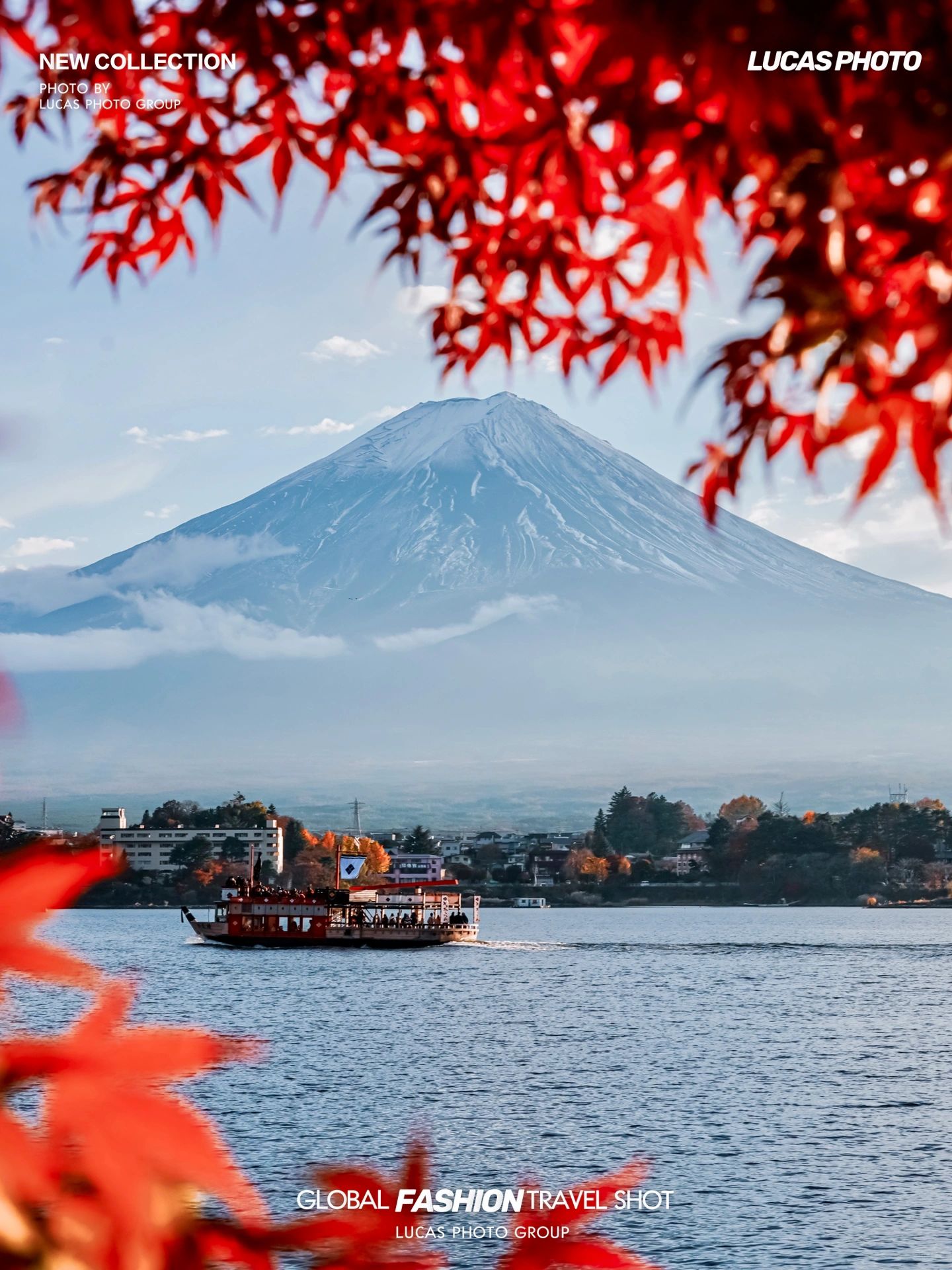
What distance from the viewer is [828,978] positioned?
56406 millimetres

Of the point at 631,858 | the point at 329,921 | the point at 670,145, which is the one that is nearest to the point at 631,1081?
the point at 670,145

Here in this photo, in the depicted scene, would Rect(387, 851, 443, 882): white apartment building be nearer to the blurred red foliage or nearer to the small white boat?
the small white boat

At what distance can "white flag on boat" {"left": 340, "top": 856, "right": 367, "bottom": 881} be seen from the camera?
6769 cm

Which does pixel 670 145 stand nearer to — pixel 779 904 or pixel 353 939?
pixel 353 939

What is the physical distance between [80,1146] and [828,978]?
58.8 m

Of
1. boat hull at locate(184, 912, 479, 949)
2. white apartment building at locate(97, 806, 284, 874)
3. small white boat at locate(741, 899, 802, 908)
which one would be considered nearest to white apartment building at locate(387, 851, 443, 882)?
white apartment building at locate(97, 806, 284, 874)

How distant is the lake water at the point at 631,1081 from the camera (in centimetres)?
A: 1852

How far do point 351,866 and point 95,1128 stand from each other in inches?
2687

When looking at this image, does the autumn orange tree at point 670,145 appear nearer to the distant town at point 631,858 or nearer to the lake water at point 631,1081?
the lake water at point 631,1081

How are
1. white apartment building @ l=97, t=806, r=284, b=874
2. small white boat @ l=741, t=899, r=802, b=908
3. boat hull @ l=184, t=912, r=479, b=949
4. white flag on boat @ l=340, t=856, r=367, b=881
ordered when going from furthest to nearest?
small white boat @ l=741, t=899, r=802, b=908, white apartment building @ l=97, t=806, r=284, b=874, white flag on boat @ l=340, t=856, r=367, b=881, boat hull @ l=184, t=912, r=479, b=949

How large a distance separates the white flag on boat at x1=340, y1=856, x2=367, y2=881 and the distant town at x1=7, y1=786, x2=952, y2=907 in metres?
32.3

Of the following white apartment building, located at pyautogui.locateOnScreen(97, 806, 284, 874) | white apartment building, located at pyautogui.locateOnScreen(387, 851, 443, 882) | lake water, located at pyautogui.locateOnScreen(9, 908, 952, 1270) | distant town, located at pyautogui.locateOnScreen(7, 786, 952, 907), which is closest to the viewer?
lake water, located at pyautogui.locateOnScreen(9, 908, 952, 1270)

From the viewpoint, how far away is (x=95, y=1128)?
1.00 m

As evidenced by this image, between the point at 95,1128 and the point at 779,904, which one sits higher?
the point at 95,1128
